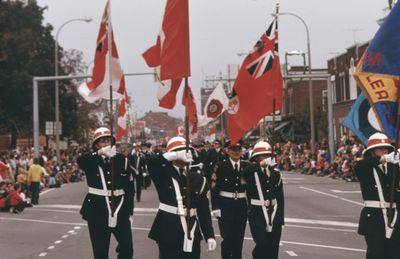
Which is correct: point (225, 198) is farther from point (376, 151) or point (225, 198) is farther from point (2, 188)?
point (2, 188)

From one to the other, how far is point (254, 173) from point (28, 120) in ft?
200

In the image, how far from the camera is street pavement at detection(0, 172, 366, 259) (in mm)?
15891

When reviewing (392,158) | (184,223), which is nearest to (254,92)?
(392,158)

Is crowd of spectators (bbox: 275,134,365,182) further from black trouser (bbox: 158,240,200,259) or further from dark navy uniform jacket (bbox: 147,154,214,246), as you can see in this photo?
black trouser (bbox: 158,240,200,259)

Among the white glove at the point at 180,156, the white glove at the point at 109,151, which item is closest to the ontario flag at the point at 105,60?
the white glove at the point at 109,151

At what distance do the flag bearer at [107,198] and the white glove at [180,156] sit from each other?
1.72 metres

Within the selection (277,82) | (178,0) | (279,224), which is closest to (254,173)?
(279,224)

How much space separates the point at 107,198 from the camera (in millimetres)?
11492

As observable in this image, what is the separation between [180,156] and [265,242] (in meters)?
2.55

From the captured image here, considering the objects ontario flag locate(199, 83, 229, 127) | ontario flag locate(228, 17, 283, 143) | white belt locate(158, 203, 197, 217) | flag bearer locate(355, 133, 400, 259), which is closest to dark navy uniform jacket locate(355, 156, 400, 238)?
flag bearer locate(355, 133, 400, 259)

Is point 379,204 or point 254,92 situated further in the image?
point 254,92

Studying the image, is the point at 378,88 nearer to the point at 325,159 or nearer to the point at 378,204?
the point at 378,204

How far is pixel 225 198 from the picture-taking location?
12.9 m

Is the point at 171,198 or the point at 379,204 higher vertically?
the point at 171,198
